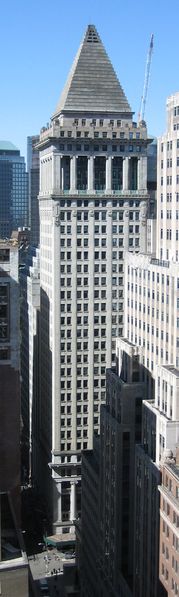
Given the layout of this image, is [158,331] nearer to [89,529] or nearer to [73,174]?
[89,529]

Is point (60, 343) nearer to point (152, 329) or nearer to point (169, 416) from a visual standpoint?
point (152, 329)

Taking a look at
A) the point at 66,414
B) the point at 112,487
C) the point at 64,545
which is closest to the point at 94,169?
the point at 66,414

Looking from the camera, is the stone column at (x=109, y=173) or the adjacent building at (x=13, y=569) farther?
the stone column at (x=109, y=173)

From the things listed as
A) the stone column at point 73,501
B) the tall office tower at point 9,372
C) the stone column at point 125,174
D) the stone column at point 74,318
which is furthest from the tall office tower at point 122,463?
the stone column at point 125,174

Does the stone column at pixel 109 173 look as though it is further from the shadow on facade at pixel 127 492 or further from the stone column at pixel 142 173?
the shadow on facade at pixel 127 492

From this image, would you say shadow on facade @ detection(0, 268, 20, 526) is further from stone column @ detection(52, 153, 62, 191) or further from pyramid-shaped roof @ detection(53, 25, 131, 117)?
pyramid-shaped roof @ detection(53, 25, 131, 117)

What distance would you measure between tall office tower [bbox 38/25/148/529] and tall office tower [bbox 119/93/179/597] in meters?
33.9

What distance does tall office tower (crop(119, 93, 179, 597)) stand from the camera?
112 m

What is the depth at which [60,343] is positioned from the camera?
17775cm

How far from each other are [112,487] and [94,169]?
72064mm

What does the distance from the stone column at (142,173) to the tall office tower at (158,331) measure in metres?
39.1

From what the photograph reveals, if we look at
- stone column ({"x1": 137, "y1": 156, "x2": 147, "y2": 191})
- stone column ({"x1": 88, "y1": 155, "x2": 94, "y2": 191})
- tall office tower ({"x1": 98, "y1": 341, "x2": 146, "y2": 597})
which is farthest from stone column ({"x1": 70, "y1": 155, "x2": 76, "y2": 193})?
tall office tower ({"x1": 98, "y1": 341, "x2": 146, "y2": 597})

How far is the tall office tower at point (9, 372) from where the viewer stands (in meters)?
141

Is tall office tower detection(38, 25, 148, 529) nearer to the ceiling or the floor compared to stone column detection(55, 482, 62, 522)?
nearer to the ceiling
